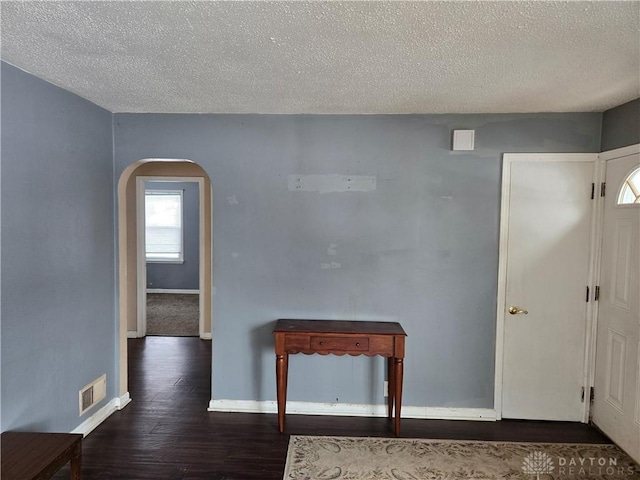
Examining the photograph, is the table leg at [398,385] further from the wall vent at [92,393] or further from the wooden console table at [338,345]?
the wall vent at [92,393]

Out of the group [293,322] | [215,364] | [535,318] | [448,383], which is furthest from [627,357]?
[215,364]


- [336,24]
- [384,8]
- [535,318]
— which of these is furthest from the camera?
[535,318]

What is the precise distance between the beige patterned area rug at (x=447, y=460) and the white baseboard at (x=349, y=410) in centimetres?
31

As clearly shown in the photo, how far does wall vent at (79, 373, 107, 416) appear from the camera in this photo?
2.63 meters

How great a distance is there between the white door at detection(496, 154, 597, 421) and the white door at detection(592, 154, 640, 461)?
116mm

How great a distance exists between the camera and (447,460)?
2.40m

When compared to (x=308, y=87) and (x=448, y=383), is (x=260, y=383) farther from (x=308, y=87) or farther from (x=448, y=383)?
(x=308, y=87)

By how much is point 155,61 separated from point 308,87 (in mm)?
874

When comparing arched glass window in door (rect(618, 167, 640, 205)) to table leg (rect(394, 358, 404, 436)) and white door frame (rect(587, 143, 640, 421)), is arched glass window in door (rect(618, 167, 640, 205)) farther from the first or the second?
table leg (rect(394, 358, 404, 436))

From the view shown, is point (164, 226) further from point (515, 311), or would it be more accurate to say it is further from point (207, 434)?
point (515, 311)

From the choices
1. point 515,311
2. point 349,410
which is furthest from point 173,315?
point 515,311

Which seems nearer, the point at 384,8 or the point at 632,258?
the point at 384,8

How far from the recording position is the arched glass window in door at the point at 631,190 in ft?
8.01

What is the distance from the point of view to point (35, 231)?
2.18 metres
